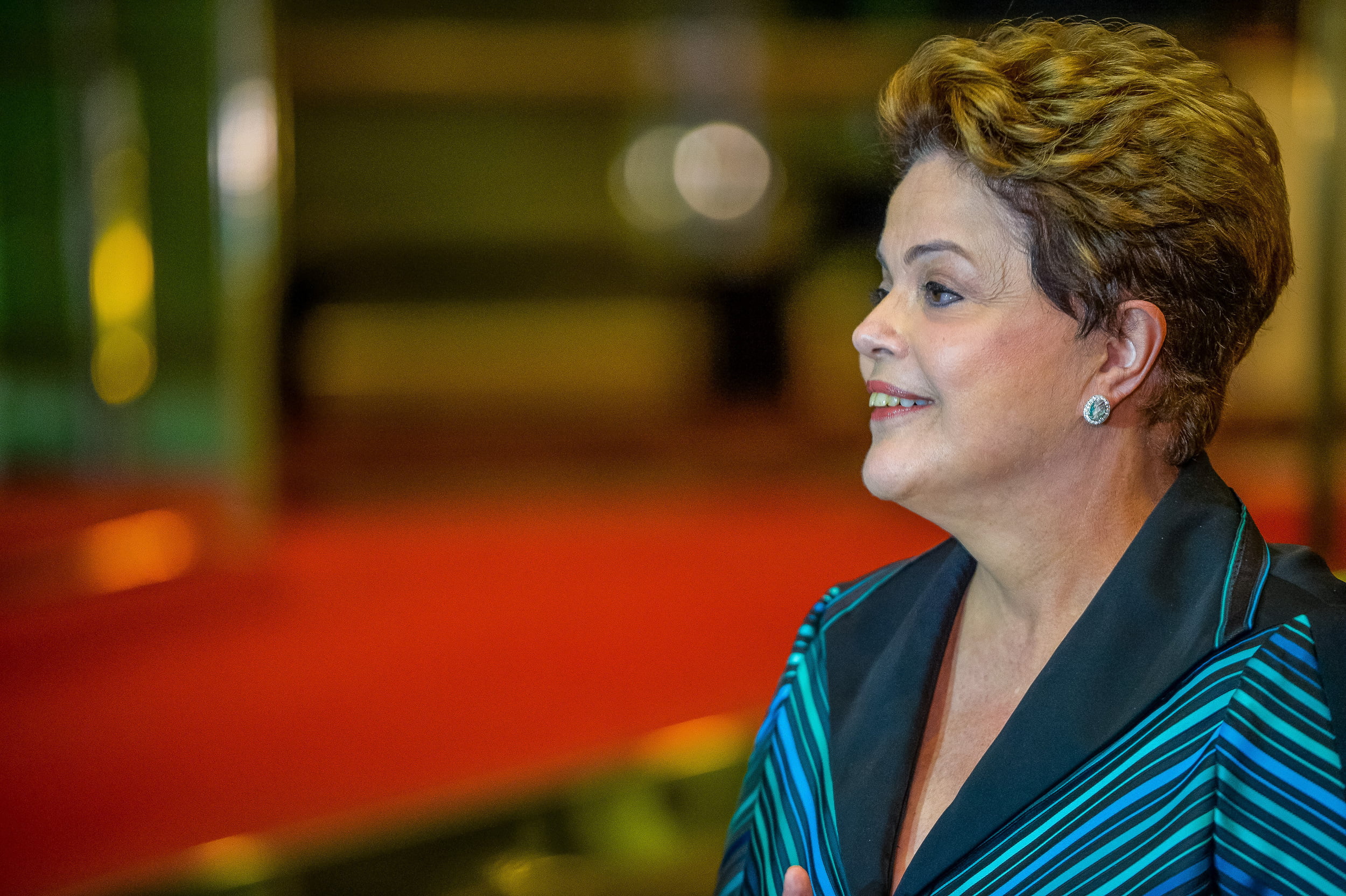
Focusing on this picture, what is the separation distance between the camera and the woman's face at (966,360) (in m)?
1.04

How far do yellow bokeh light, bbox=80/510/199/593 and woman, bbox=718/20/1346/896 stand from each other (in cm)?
337

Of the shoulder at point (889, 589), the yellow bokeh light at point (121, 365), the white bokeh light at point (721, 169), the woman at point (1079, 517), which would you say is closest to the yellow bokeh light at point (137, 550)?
the yellow bokeh light at point (121, 365)

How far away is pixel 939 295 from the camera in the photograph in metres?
1.08

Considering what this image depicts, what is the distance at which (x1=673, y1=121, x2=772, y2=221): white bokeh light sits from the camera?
7.30 metres

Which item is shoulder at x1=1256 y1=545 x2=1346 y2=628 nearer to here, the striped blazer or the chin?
→ the striped blazer

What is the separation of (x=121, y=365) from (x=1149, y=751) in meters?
4.76

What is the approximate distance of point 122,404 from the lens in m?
4.88

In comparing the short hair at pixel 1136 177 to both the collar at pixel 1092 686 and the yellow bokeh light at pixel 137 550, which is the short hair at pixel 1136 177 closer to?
the collar at pixel 1092 686

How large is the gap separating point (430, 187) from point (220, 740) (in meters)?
4.97

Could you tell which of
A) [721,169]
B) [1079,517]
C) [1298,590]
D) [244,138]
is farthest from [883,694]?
[721,169]

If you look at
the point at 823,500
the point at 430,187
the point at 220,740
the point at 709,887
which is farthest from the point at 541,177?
the point at 709,887

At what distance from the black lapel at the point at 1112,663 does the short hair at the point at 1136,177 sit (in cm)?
11

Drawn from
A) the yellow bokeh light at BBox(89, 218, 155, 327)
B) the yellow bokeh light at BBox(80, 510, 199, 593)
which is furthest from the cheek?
the yellow bokeh light at BBox(89, 218, 155, 327)

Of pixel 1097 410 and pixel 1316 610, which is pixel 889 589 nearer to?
pixel 1097 410
